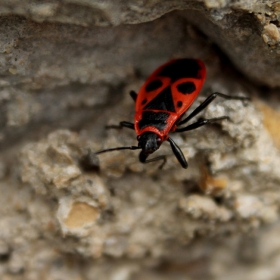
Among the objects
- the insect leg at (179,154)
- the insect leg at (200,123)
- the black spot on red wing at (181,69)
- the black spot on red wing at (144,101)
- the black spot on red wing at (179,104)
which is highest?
the black spot on red wing at (181,69)

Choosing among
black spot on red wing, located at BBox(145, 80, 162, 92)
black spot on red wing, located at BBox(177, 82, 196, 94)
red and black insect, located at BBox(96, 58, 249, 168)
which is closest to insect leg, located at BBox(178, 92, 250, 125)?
red and black insect, located at BBox(96, 58, 249, 168)

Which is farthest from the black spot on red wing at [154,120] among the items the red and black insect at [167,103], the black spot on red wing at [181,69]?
the black spot on red wing at [181,69]

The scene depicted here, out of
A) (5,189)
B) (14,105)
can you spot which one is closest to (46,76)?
(14,105)

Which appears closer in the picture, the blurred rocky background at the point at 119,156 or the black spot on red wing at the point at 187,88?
the blurred rocky background at the point at 119,156

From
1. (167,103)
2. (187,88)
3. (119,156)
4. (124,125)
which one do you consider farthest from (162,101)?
(119,156)

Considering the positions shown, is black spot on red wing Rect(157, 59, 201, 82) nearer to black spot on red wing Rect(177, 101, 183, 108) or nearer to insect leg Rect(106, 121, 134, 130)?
black spot on red wing Rect(177, 101, 183, 108)

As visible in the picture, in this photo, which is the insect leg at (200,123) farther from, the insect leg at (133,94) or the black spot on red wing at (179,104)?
the insect leg at (133,94)
